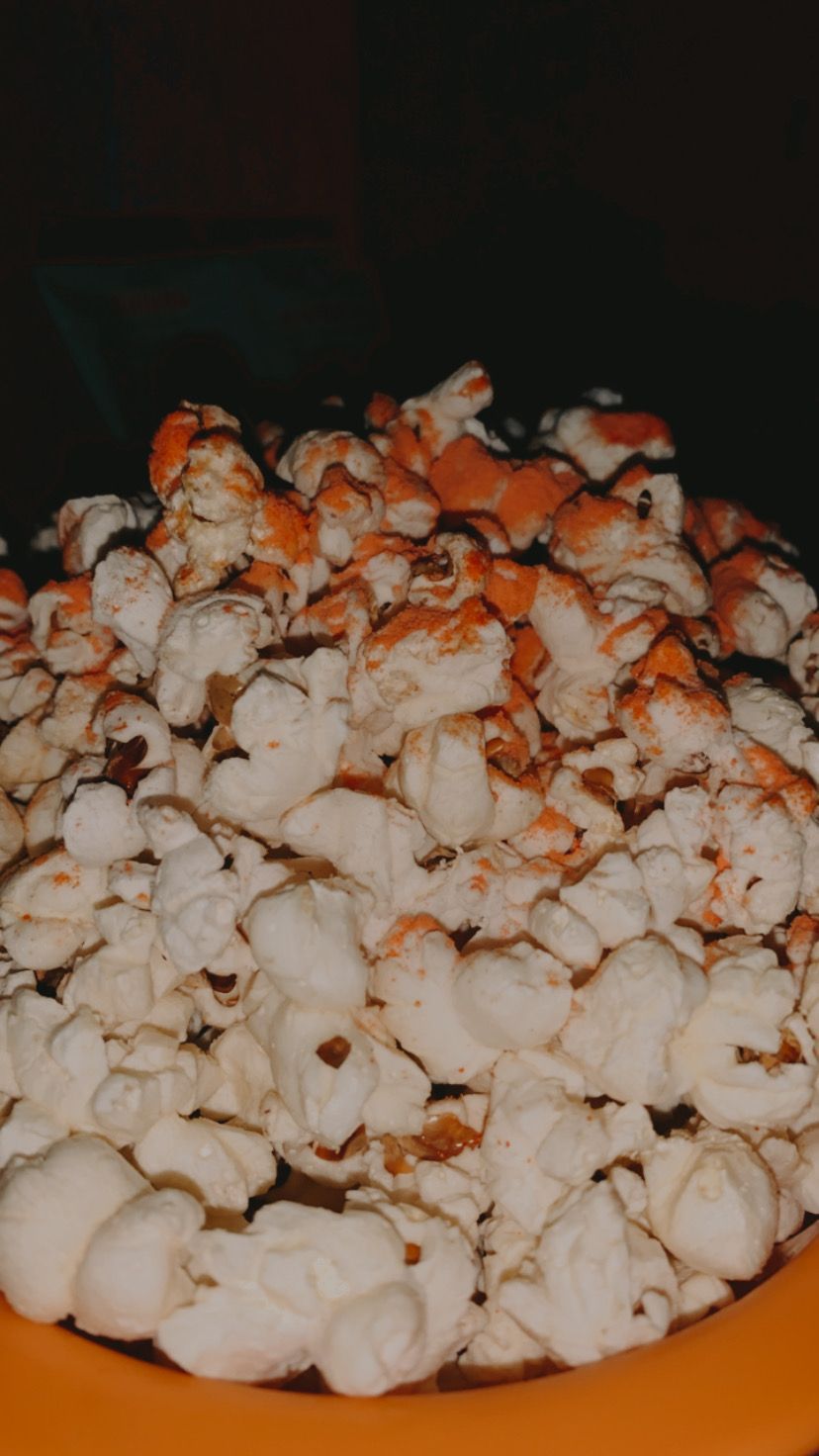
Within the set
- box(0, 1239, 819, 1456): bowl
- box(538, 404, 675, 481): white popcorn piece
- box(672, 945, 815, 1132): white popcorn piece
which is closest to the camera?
box(0, 1239, 819, 1456): bowl

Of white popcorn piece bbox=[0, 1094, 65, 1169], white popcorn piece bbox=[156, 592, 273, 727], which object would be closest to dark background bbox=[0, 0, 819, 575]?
white popcorn piece bbox=[156, 592, 273, 727]

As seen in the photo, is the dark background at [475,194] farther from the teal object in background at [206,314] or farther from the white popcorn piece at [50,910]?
the white popcorn piece at [50,910]

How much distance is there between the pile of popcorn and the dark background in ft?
1.96

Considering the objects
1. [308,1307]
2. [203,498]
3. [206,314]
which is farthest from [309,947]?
[206,314]

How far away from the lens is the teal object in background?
1089 mm

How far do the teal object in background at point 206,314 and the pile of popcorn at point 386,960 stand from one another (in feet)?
1.39

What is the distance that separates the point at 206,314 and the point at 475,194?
2.61ft

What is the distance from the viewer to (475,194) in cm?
175

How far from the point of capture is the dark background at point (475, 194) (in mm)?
1271

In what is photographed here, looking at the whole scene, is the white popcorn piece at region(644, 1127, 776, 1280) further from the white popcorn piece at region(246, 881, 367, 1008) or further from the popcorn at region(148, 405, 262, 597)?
the popcorn at region(148, 405, 262, 597)

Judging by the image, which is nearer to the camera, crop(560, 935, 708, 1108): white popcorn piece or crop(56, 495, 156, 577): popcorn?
crop(560, 935, 708, 1108): white popcorn piece

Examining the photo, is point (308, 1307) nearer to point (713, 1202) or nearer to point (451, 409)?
point (713, 1202)

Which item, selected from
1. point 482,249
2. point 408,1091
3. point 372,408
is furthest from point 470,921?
point 482,249

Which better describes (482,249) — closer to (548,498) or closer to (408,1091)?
(548,498)
